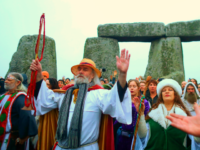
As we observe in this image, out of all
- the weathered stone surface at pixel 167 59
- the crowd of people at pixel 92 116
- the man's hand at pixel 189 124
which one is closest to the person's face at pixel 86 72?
the crowd of people at pixel 92 116

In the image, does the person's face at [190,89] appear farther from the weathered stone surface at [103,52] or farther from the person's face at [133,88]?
the weathered stone surface at [103,52]

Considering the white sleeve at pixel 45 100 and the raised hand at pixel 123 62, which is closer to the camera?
the raised hand at pixel 123 62

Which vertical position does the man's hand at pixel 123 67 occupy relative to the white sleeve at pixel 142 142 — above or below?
above

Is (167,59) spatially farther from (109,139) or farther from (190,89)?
(109,139)

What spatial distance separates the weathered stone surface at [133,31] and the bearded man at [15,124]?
27.7 feet

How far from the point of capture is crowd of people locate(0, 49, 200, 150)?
1.74 meters

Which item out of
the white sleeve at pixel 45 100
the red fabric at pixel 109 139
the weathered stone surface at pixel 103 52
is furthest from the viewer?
the weathered stone surface at pixel 103 52

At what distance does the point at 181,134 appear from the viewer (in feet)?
6.61

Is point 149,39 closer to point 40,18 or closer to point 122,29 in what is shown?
point 122,29

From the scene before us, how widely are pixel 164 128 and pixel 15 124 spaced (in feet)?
6.55

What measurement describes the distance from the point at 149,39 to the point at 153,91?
25.4 ft

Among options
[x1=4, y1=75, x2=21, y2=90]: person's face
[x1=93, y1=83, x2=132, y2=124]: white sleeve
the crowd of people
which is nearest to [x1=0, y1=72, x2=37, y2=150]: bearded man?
the crowd of people

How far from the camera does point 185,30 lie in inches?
387

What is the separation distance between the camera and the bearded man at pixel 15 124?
2258 mm
